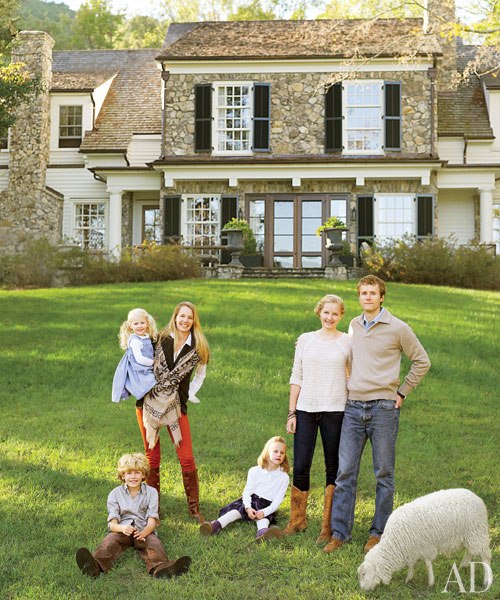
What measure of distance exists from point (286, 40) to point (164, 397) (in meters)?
18.0

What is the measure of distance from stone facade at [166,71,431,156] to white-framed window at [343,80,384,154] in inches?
13.9

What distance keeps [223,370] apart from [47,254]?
32.2 feet

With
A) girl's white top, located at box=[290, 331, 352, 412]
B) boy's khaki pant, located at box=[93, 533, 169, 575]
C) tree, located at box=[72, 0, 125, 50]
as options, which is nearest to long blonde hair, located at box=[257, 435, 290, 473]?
girl's white top, located at box=[290, 331, 352, 412]

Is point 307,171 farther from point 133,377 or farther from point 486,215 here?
point 133,377

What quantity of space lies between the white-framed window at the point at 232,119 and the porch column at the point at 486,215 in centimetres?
655

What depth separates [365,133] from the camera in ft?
68.9

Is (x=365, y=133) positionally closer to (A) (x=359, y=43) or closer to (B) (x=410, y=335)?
(A) (x=359, y=43)

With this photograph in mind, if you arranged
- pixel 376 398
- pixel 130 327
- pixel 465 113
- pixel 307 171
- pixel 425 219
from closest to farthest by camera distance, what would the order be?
pixel 376 398
pixel 130 327
pixel 307 171
pixel 425 219
pixel 465 113

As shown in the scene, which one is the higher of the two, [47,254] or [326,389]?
[47,254]

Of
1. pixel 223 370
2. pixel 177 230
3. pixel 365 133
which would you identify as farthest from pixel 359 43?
pixel 223 370

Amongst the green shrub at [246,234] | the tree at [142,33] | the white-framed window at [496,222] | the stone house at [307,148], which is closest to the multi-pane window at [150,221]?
the stone house at [307,148]

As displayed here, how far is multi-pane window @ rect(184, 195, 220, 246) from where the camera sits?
21484 mm

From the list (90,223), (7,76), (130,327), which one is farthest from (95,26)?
(130,327)

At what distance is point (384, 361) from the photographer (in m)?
5.41
